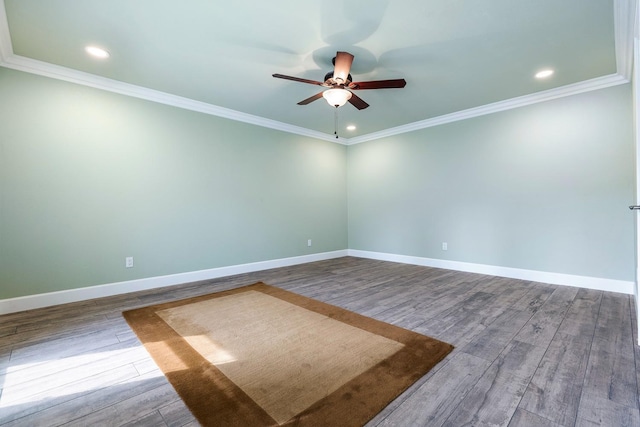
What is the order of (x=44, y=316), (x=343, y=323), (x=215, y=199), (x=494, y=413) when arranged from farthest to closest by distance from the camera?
(x=215, y=199), (x=44, y=316), (x=343, y=323), (x=494, y=413)

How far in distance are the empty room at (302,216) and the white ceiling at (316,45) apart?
2cm

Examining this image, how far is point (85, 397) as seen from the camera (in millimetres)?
1549

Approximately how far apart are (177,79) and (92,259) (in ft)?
7.79

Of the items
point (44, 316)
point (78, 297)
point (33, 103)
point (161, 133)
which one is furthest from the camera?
point (161, 133)

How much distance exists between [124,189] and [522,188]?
5.44 meters

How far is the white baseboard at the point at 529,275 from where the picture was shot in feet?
11.0

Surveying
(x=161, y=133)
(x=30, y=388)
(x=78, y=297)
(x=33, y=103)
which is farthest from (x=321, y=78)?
(x=78, y=297)

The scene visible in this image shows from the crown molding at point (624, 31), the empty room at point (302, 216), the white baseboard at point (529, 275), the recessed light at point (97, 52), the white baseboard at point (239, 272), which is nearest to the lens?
the empty room at point (302, 216)

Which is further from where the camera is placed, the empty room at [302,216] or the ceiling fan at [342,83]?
the ceiling fan at [342,83]

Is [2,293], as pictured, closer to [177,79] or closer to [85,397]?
[85,397]

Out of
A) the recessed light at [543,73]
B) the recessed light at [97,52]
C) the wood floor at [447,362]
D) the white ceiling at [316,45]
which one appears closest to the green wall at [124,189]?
the white ceiling at [316,45]

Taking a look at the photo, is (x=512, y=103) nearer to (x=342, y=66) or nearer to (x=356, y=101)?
(x=356, y=101)

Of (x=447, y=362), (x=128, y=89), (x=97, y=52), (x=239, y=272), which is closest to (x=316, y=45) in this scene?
(x=97, y=52)

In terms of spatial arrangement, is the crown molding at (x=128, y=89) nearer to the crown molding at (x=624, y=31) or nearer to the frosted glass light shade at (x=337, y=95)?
the frosted glass light shade at (x=337, y=95)
